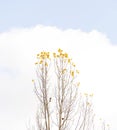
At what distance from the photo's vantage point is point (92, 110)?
14.2 meters

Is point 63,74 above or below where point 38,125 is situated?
above

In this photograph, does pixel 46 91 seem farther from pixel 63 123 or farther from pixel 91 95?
pixel 91 95

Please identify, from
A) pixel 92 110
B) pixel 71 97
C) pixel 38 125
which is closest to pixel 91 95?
pixel 92 110

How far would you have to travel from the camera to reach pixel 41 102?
1255 cm

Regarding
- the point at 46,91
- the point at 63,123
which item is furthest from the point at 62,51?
the point at 63,123

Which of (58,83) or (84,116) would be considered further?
(84,116)

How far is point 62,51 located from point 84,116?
2835 mm

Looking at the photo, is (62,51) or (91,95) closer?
(62,51)

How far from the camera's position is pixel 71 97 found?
12578mm

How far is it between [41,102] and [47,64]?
4.54 ft

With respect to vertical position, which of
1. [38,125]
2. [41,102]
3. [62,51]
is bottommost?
[38,125]

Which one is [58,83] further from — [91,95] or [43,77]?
[91,95]

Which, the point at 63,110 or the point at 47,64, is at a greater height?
the point at 47,64

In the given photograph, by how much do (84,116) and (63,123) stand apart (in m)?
1.50
